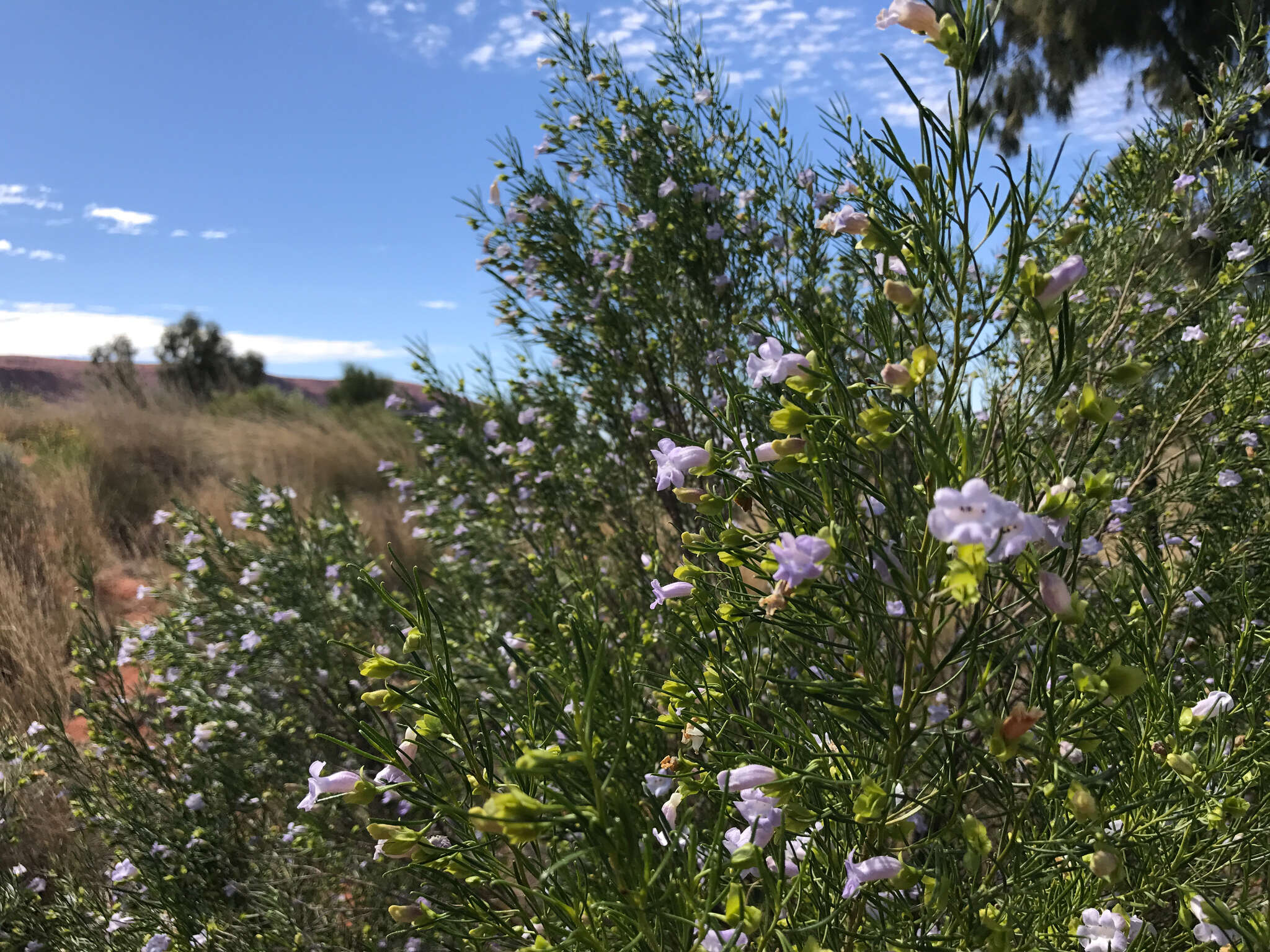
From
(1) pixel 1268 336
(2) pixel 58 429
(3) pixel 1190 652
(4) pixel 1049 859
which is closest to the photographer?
(4) pixel 1049 859

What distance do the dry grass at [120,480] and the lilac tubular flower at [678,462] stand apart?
310 cm

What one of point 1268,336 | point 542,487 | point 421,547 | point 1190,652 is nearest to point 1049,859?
point 1190,652

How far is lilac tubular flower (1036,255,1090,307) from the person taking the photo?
3.25 feet

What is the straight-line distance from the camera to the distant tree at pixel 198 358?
20.2 meters

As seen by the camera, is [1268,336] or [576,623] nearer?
[576,623]

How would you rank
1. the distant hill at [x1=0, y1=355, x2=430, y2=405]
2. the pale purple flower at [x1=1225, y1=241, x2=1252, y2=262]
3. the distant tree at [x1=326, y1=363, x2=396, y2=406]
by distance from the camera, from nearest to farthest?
1. the pale purple flower at [x1=1225, y1=241, x2=1252, y2=262]
2. the distant tree at [x1=326, y1=363, x2=396, y2=406]
3. the distant hill at [x1=0, y1=355, x2=430, y2=405]

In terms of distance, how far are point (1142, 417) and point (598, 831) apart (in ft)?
11.9

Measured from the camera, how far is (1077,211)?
3.79 m

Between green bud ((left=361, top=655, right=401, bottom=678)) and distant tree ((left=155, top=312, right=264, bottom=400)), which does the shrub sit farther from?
distant tree ((left=155, top=312, right=264, bottom=400))

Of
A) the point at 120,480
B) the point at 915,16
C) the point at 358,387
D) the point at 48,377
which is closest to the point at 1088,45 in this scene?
the point at 915,16

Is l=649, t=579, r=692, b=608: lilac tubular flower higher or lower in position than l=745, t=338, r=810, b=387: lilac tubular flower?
lower

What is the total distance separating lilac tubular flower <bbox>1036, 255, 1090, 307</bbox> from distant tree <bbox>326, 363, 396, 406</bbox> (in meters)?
19.7

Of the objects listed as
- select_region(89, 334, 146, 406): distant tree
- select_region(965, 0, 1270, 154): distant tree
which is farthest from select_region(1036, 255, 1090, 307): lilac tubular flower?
select_region(89, 334, 146, 406): distant tree

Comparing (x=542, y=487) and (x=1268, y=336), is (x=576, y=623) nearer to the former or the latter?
(x=1268, y=336)
